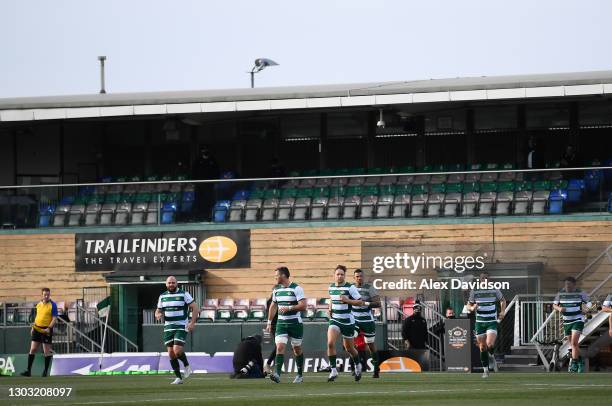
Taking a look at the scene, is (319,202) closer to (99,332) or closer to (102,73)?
(99,332)

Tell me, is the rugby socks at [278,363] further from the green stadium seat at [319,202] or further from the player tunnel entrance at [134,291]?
the player tunnel entrance at [134,291]

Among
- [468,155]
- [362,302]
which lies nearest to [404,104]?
[468,155]

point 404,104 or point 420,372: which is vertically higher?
point 404,104

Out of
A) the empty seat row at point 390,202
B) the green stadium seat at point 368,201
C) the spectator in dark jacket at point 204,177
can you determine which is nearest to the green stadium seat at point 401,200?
the empty seat row at point 390,202

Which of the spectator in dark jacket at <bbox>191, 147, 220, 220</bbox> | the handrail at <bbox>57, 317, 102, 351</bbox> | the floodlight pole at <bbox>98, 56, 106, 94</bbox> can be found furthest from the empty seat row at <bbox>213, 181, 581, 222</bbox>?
the floodlight pole at <bbox>98, 56, 106, 94</bbox>

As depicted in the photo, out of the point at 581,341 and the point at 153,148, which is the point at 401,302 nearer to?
the point at 581,341

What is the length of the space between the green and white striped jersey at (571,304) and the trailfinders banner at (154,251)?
10639mm

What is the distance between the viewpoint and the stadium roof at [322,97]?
113 feet

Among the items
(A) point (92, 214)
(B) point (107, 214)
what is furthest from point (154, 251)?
(A) point (92, 214)

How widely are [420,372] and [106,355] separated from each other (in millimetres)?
7576

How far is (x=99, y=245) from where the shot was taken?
35906mm

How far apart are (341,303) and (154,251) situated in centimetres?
1355

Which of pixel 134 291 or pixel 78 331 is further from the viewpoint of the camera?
pixel 134 291

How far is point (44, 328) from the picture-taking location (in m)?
30.3
